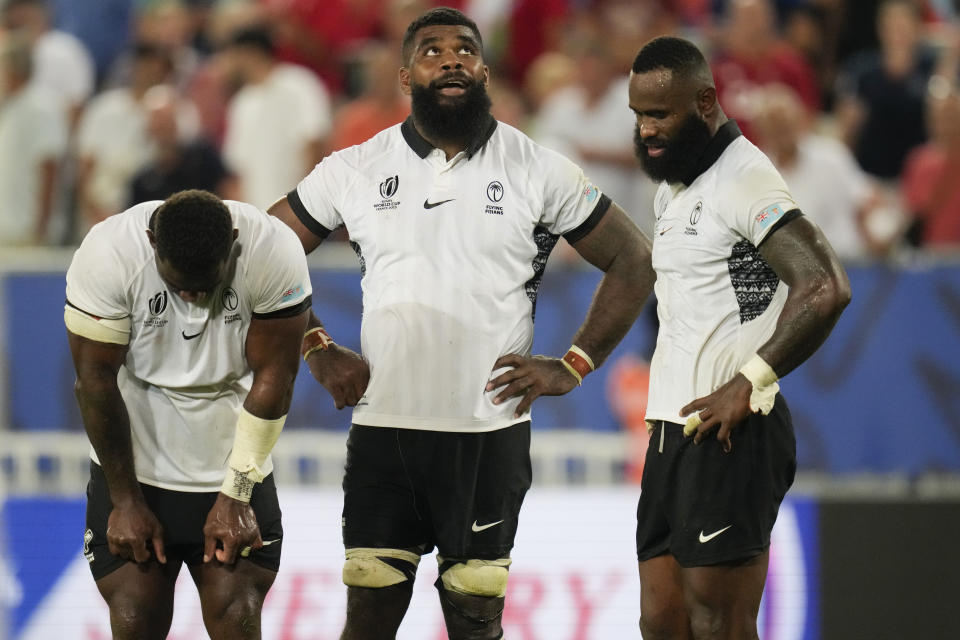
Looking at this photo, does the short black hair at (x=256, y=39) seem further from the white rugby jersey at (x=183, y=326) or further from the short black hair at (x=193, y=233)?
the short black hair at (x=193, y=233)

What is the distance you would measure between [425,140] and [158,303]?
116cm

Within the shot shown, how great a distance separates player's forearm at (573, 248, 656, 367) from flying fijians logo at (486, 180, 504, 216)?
52cm

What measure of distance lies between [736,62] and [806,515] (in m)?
4.31

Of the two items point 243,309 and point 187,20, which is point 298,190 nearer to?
point 243,309

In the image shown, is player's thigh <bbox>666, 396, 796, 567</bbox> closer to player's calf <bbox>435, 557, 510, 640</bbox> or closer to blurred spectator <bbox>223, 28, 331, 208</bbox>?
player's calf <bbox>435, 557, 510, 640</bbox>

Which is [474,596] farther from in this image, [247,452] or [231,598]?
[247,452]

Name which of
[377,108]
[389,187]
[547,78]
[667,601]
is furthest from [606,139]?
[667,601]

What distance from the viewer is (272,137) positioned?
35.0 feet

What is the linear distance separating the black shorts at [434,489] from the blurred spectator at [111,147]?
18.4 feet

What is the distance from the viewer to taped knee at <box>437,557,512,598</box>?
18.1ft

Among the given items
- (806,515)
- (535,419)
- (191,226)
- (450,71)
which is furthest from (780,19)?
(191,226)

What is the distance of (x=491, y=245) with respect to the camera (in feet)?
18.1

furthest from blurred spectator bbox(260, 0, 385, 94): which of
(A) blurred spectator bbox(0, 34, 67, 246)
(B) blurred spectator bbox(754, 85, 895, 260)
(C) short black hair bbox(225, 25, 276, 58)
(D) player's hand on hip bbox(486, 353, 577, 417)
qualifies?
(D) player's hand on hip bbox(486, 353, 577, 417)

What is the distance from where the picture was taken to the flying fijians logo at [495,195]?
554 centimetres
